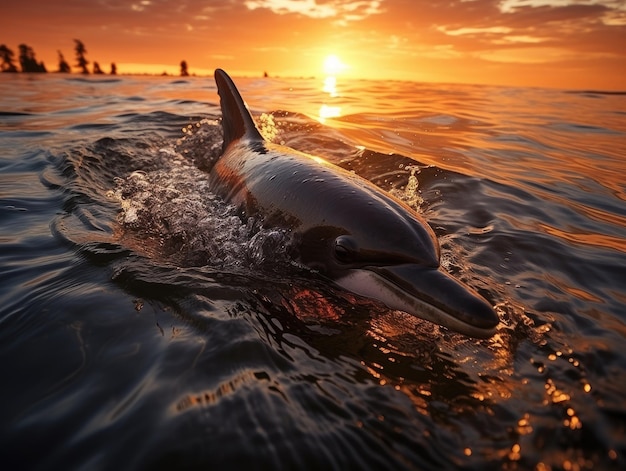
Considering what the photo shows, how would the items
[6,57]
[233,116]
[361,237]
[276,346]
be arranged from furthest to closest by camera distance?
[6,57], [233,116], [361,237], [276,346]

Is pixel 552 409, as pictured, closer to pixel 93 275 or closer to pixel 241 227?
pixel 241 227

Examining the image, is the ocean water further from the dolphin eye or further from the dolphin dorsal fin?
the dolphin dorsal fin

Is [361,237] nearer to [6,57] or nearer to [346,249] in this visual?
[346,249]

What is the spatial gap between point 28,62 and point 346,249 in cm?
7095

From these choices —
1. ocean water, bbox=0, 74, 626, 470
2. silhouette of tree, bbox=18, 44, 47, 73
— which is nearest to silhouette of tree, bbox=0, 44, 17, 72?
silhouette of tree, bbox=18, 44, 47, 73

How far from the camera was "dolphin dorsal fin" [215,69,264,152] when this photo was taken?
689 cm

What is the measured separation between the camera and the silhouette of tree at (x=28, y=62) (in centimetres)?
5741

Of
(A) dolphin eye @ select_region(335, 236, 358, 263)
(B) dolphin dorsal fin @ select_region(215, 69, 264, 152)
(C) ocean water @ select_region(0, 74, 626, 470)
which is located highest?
(B) dolphin dorsal fin @ select_region(215, 69, 264, 152)

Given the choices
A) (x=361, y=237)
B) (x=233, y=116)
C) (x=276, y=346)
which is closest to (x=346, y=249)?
(x=361, y=237)

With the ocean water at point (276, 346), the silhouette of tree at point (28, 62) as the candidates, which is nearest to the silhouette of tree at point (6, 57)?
the silhouette of tree at point (28, 62)

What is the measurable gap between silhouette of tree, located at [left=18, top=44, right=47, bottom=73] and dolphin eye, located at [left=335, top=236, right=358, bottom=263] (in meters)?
70.4

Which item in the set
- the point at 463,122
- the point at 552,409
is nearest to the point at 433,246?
the point at 552,409

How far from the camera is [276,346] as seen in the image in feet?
10.1

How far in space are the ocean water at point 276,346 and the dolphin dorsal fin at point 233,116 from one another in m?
1.12
